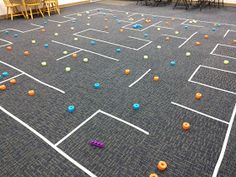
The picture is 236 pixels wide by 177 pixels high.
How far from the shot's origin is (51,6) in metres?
6.62

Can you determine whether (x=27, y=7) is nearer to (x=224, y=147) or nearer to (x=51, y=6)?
(x=51, y=6)

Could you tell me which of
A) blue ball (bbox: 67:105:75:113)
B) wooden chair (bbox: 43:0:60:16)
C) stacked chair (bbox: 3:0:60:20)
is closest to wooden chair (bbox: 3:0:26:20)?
stacked chair (bbox: 3:0:60:20)

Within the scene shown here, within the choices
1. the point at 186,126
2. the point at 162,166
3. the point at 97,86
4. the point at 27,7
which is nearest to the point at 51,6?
the point at 27,7

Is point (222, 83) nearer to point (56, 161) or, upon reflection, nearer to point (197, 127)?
point (197, 127)

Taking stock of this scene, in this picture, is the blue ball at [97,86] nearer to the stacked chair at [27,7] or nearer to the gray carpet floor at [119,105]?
the gray carpet floor at [119,105]

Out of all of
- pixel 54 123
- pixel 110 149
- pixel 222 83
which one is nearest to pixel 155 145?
pixel 110 149

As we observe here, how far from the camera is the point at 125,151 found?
5.56 feet

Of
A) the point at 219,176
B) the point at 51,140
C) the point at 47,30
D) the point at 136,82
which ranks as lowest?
the point at 219,176

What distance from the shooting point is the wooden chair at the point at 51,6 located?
19.8 ft

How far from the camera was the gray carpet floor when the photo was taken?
161cm

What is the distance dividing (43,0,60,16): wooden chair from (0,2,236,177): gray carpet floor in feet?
7.11

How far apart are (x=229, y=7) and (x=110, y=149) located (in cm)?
739

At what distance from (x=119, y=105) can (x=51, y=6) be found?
5.73 meters

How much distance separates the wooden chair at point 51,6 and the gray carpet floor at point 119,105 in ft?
7.11
